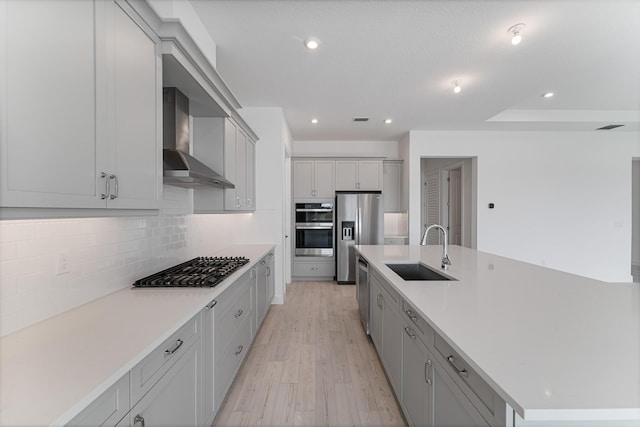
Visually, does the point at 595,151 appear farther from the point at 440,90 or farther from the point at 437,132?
the point at 440,90

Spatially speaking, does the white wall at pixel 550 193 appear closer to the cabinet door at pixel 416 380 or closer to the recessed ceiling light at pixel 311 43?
the recessed ceiling light at pixel 311 43

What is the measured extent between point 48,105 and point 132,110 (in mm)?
433

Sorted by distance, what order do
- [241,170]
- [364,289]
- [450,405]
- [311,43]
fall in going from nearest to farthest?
1. [450,405]
2. [311,43]
3. [364,289]
4. [241,170]

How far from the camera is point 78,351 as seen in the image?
3.07ft

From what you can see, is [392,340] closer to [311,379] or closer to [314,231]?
[311,379]

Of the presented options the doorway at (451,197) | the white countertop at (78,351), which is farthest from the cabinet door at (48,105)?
the doorway at (451,197)

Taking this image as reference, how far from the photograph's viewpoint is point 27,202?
2.65 feet

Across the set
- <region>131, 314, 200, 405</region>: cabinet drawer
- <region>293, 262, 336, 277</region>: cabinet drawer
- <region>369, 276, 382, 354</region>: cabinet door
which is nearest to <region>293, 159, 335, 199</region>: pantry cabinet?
<region>293, 262, 336, 277</region>: cabinet drawer

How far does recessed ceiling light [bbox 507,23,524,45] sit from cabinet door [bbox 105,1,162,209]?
8.55 ft

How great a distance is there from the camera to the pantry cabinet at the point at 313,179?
17.6 ft

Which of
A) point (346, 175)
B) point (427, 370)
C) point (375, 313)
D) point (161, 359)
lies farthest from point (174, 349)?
point (346, 175)

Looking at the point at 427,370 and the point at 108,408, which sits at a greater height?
the point at 108,408

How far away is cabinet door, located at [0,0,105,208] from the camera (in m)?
0.78

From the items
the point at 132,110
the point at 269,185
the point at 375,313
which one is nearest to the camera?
the point at 132,110
